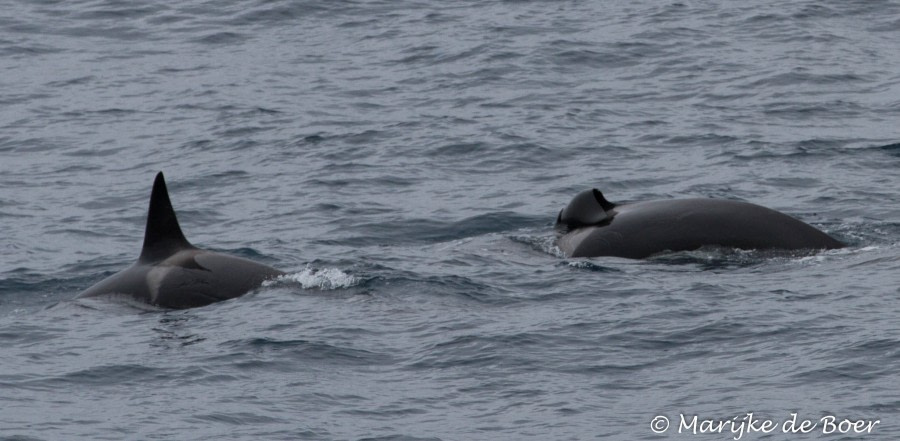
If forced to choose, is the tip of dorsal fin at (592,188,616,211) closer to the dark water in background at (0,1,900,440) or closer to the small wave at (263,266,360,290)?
the dark water in background at (0,1,900,440)

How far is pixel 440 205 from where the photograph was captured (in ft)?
77.5

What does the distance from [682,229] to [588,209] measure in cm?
118

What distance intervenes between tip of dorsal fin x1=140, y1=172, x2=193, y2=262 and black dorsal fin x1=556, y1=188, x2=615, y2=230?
4.30 meters

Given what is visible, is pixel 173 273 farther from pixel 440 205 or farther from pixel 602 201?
pixel 440 205

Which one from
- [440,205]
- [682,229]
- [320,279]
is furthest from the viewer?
[440,205]

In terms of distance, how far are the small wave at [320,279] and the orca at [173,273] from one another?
114 mm

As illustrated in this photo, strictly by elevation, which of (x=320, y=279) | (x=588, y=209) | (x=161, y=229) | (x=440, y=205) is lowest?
(x=440, y=205)

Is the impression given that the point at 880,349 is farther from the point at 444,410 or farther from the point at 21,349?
the point at 21,349

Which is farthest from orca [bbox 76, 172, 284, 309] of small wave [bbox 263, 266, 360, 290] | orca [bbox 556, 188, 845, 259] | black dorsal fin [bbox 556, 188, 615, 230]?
orca [bbox 556, 188, 845, 259]

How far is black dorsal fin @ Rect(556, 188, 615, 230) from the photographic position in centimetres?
1920

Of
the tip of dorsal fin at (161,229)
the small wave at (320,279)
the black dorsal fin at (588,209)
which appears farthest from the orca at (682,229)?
the tip of dorsal fin at (161,229)

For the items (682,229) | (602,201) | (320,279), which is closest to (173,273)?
(320,279)

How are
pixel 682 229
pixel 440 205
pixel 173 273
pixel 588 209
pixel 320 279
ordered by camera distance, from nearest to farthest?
1. pixel 173 273
2. pixel 320 279
3. pixel 682 229
4. pixel 588 209
5. pixel 440 205

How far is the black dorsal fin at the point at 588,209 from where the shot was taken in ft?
63.0
